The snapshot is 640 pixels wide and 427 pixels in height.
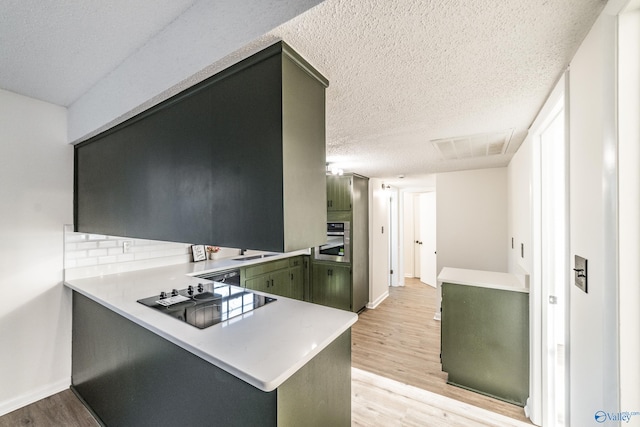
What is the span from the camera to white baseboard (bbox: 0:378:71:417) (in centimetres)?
198

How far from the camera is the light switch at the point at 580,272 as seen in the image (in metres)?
1.00

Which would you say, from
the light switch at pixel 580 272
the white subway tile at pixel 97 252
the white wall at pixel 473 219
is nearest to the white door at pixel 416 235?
the white wall at pixel 473 219

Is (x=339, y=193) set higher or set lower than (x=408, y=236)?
higher

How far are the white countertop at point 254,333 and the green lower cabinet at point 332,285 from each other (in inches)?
87.4

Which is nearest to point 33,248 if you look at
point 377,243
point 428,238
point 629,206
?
point 629,206

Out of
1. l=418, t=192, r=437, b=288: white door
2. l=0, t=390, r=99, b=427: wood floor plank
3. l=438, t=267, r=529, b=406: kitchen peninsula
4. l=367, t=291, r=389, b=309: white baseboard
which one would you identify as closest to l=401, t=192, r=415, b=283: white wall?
l=418, t=192, r=437, b=288: white door

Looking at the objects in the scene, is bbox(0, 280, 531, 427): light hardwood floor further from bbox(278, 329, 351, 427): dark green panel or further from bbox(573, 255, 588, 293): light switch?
bbox(573, 255, 588, 293): light switch

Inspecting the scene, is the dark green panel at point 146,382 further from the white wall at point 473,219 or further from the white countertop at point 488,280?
the white wall at point 473,219

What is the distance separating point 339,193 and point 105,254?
2909 mm

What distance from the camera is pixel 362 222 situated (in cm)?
424

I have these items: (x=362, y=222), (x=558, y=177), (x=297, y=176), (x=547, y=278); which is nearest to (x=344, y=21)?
(x=297, y=176)

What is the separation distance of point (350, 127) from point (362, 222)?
241 centimetres

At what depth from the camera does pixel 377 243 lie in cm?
468

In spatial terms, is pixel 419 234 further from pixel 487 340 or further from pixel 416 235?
pixel 487 340
